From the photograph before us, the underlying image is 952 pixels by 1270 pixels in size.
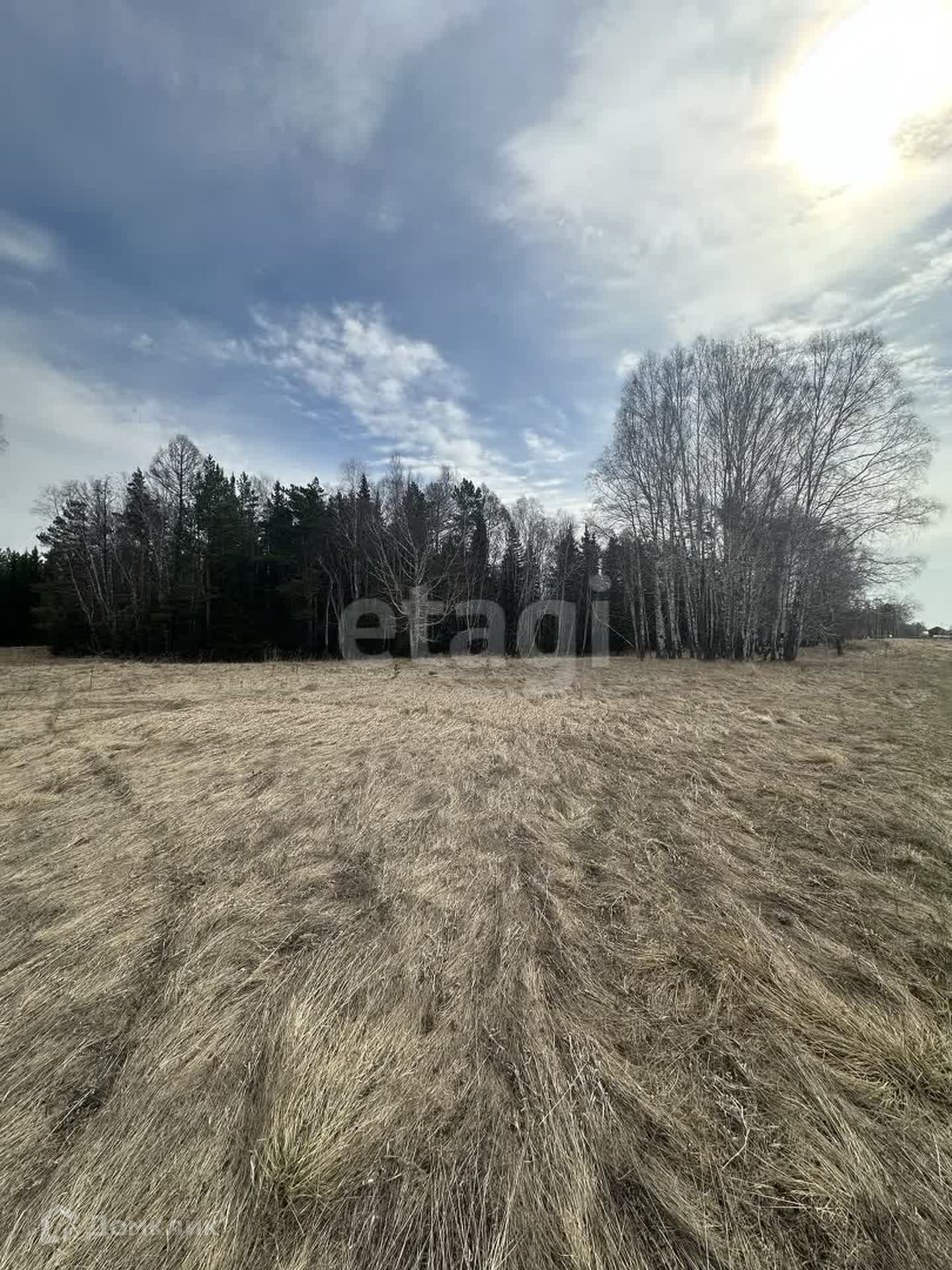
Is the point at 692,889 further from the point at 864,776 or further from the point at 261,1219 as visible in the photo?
the point at 864,776

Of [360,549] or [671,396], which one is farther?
[360,549]

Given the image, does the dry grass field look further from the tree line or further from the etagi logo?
the tree line

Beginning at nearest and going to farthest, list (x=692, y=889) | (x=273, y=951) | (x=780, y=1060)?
(x=780, y=1060), (x=273, y=951), (x=692, y=889)

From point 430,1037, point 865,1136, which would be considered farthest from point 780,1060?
point 430,1037

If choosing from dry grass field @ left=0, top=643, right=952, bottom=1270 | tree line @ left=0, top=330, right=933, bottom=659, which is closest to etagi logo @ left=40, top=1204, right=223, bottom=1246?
dry grass field @ left=0, top=643, right=952, bottom=1270

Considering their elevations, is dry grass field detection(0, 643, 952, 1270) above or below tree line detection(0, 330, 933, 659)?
below

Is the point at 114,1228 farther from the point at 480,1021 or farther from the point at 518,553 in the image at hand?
the point at 518,553

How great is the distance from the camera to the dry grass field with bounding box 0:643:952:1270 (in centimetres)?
129

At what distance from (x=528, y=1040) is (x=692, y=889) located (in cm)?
148

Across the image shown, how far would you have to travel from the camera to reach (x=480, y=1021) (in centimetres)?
194

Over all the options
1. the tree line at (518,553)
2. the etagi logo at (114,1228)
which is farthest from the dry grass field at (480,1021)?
the tree line at (518,553)

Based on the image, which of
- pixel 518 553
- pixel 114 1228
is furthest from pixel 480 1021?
pixel 518 553

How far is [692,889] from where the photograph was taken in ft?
9.20

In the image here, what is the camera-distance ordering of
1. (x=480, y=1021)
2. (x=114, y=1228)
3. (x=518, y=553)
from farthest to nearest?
(x=518, y=553) → (x=480, y=1021) → (x=114, y=1228)
